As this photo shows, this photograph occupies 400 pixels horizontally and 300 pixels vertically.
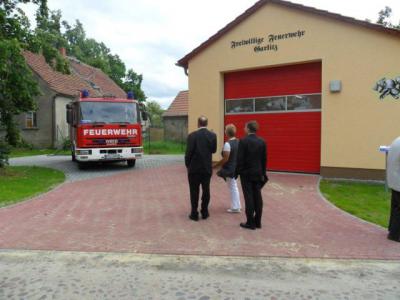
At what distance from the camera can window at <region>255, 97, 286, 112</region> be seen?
1338 cm

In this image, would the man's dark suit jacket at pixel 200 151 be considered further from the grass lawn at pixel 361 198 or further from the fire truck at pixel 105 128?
the fire truck at pixel 105 128

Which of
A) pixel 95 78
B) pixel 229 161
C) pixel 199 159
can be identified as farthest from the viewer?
pixel 95 78

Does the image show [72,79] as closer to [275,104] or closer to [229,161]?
[275,104]

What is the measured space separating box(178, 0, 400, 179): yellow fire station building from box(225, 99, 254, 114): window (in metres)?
0.04

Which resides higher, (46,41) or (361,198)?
(46,41)

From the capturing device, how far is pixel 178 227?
6.64 meters

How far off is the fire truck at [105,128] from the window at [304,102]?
18.5ft

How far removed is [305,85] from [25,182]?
9.17m

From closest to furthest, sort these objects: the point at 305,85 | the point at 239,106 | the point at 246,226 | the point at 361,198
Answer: the point at 246,226 → the point at 361,198 → the point at 305,85 → the point at 239,106

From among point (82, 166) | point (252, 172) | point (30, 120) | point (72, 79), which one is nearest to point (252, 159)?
point (252, 172)

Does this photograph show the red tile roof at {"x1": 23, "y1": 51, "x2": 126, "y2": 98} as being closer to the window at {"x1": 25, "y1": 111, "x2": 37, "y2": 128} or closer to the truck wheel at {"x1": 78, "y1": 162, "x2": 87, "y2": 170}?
the window at {"x1": 25, "y1": 111, "x2": 37, "y2": 128}

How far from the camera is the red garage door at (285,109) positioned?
12742 millimetres

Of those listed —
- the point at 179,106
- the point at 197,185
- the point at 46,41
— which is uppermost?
the point at 46,41

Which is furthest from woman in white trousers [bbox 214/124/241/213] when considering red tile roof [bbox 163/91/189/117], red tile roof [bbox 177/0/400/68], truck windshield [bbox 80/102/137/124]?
red tile roof [bbox 163/91/189/117]
